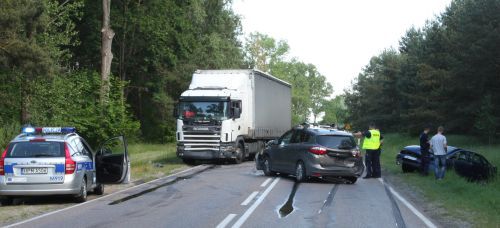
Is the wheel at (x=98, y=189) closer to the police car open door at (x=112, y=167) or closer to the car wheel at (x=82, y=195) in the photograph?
the police car open door at (x=112, y=167)

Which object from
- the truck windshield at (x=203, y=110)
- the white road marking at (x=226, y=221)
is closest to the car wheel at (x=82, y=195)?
the white road marking at (x=226, y=221)

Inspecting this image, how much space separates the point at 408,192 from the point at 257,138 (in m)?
13.6

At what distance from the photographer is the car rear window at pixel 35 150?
13.2 m

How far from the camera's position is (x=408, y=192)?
55.0ft

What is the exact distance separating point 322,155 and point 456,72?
1018 inches

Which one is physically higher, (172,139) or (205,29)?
(205,29)

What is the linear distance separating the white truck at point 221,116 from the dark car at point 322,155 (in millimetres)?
6217

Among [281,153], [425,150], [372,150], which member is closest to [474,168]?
[425,150]

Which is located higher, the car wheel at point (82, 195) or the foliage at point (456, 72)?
the foliage at point (456, 72)

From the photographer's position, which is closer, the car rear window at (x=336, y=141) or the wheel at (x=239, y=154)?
the car rear window at (x=336, y=141)

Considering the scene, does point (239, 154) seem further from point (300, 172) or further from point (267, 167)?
point (300, 172)

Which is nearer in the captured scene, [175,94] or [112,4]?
[112,4]

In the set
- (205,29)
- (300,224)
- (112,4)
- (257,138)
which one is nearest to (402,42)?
(205,29)

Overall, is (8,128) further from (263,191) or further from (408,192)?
(408,192)
